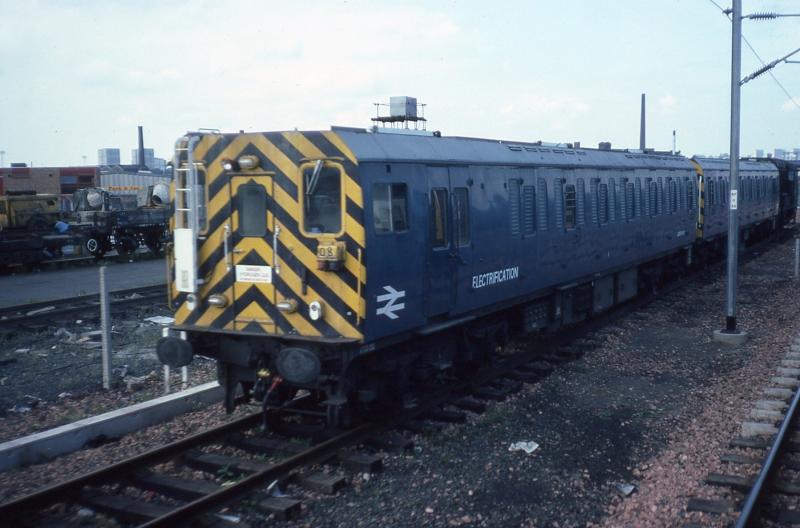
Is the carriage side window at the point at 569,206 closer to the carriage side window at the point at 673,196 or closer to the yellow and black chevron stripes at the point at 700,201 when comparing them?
the carriage side window at the point at 673,196

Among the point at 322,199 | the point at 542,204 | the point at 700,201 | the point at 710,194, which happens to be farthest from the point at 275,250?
the point at 710,194

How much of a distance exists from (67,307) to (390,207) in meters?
10.8

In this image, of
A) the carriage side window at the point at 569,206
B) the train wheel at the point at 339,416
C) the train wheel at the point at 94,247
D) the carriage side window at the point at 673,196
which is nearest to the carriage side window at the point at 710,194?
the carriage side window at the point at 673,196

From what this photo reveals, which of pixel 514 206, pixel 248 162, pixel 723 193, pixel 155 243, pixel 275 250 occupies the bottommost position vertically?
pixel 155 243

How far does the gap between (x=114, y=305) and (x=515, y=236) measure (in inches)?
360

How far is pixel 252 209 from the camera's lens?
7957 millimetres

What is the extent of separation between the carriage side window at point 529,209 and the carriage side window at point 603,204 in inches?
124

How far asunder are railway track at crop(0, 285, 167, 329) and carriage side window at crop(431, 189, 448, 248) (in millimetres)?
8749

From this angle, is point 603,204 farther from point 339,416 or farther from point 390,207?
point 339,416

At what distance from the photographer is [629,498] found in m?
6.81

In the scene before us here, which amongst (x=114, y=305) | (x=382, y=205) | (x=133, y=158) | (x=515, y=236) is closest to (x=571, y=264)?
(x=515, y=236)

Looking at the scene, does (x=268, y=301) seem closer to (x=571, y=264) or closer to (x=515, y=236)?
(x=515, y=236)

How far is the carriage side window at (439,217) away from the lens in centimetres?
884

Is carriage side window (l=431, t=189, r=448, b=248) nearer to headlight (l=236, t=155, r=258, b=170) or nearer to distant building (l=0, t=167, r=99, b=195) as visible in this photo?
headlight (l=236, t=155, r=258, b=170)
